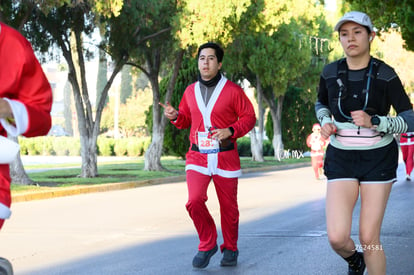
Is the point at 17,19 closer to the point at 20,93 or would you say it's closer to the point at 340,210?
the point at 340,210

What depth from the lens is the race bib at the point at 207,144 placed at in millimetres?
7332

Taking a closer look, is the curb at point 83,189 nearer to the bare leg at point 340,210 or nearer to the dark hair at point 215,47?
the dark hair at point 215,47

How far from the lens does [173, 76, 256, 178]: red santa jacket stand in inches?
288

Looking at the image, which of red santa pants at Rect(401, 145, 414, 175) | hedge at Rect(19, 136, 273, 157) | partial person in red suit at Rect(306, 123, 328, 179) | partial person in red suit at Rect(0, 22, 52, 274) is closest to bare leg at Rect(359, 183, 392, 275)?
partial person in red suit at Rect(0, 22, 52, 274)

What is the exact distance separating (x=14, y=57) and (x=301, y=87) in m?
41.6

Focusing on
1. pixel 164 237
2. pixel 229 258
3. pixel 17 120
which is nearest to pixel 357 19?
pixel 17 120

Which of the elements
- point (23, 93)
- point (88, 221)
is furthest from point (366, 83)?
point (88, 221)

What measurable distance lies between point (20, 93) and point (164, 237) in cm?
688

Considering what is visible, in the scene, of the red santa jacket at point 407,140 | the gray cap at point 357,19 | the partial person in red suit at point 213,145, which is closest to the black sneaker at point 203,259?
the partial person in red suit at point 213,145

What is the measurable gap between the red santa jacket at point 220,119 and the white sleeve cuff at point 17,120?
419 centimetres

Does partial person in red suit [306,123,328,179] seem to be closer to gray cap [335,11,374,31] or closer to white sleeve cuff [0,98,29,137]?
gray cap [335,11,374,31]

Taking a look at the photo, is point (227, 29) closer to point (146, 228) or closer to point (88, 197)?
point (88, 197)

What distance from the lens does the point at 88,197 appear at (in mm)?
17562

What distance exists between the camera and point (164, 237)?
1000cm
